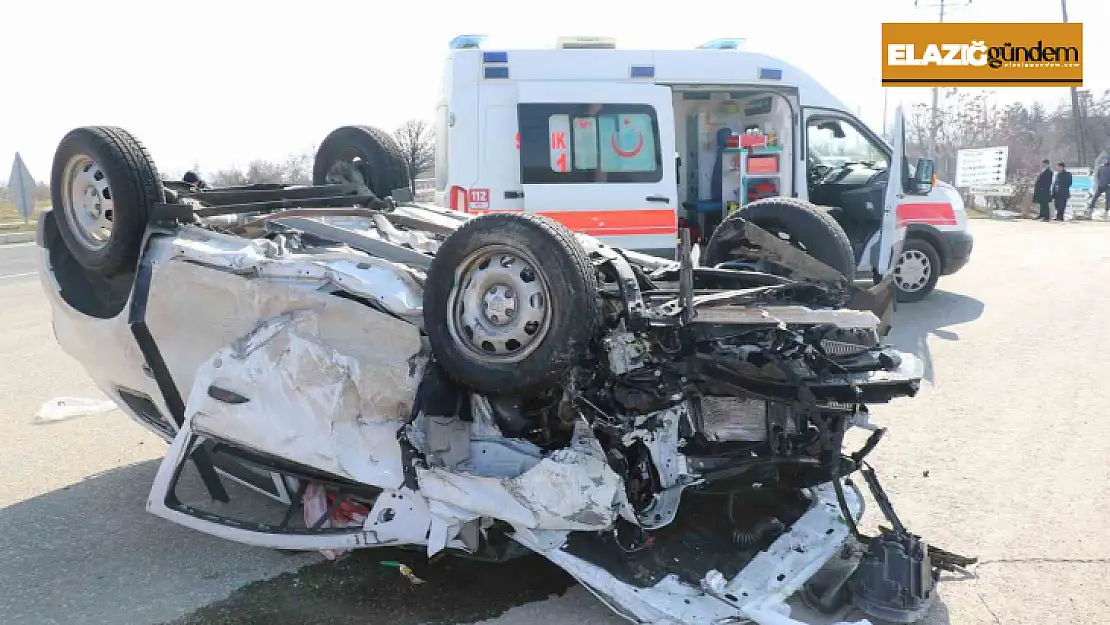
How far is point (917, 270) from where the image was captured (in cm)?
950

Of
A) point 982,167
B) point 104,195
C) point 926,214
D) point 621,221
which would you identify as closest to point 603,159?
point 621,221

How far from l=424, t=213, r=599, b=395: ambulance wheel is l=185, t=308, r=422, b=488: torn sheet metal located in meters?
0.20

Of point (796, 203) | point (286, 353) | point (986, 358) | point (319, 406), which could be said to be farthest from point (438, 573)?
point (986, 358)

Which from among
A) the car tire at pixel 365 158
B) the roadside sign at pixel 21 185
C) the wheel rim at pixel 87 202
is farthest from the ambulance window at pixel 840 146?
the roadside sign at pixel 21 185

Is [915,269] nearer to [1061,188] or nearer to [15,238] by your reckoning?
[1061,188]

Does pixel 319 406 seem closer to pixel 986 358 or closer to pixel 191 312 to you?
pixel 191 312

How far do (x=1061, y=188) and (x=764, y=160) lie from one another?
14.9 meters

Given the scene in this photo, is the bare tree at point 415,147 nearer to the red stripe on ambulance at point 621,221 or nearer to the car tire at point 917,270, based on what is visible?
the red stripe on ambulance at point 621,221

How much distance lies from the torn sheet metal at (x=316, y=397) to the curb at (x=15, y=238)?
2291cm

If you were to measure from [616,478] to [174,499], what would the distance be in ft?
6.13

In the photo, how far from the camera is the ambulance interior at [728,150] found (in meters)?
8.56

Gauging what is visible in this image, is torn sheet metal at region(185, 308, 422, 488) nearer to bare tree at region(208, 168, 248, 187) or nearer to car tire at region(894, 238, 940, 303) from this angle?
bare tree at region(208, 168, 248, 187)

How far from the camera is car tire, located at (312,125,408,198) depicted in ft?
18.3

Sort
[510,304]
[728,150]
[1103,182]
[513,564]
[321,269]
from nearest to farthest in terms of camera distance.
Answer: [510,304] < [321,269] < [513,564] < [728,150] < [1103,182]
